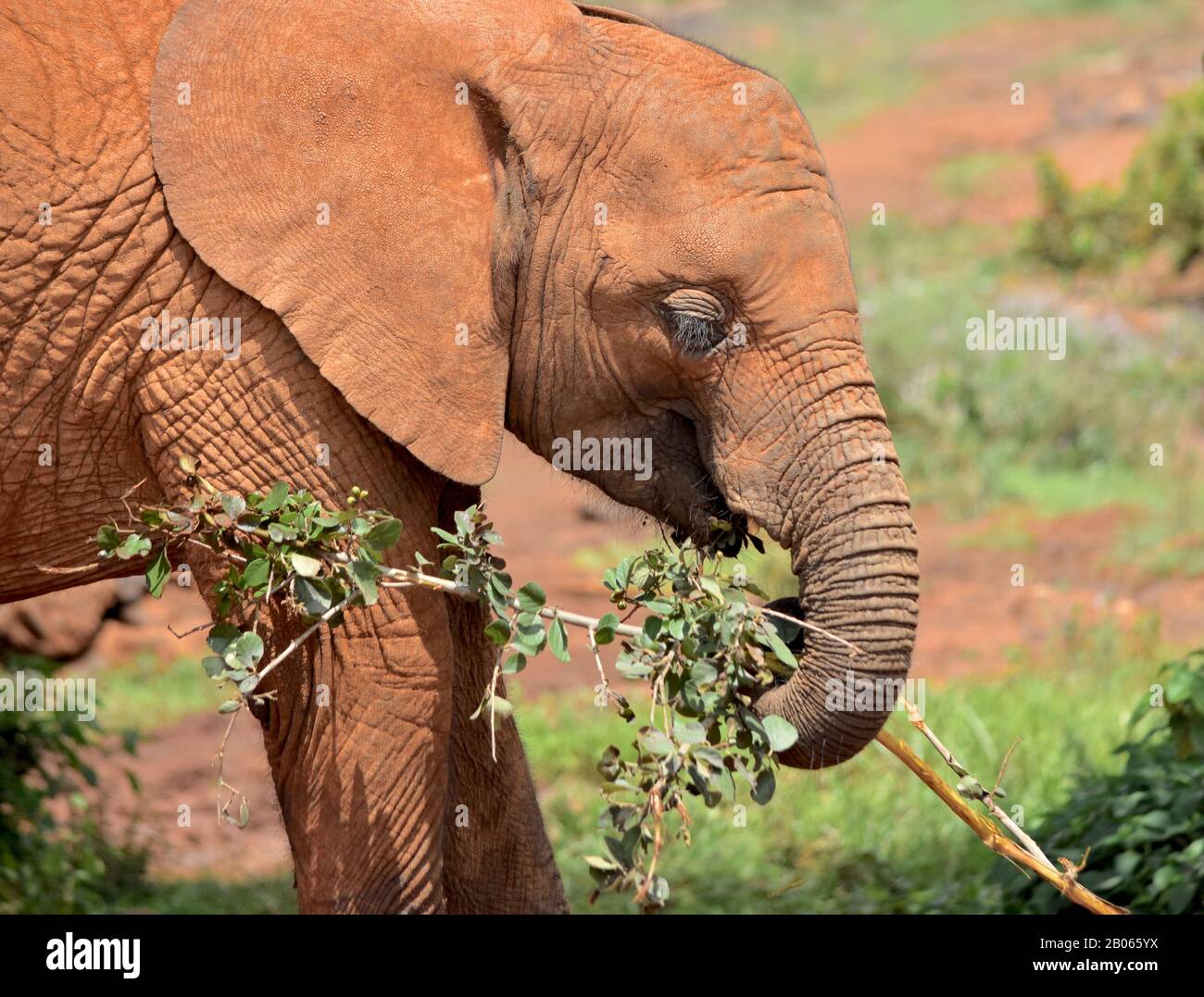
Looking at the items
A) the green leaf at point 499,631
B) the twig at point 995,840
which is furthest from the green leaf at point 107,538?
the twig at point 995,840

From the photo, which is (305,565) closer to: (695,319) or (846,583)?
(695,319)

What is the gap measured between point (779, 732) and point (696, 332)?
0.95m

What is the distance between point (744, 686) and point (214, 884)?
11.8 ft

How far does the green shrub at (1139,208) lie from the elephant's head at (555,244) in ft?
38.1

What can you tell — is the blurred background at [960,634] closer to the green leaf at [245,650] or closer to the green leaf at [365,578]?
the green leaf at [365,578]

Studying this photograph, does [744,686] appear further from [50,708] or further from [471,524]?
[50,708]

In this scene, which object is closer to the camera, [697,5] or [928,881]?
[928,881]

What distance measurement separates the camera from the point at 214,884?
6812 mm

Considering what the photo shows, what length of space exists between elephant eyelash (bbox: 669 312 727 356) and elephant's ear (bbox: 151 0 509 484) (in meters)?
0.44

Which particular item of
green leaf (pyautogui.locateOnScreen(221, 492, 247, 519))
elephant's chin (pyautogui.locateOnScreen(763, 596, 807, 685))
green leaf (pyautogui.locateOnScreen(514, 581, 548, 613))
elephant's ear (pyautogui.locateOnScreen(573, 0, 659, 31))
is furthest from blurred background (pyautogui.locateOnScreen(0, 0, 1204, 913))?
green leaf (pyautogui.locateOnScreen(221, 492, 247, 519))

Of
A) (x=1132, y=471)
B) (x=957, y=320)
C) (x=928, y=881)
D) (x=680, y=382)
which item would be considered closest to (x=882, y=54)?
(x=957, y=320)

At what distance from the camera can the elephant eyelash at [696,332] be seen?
402 centimetres

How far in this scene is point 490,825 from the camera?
16.1 feet

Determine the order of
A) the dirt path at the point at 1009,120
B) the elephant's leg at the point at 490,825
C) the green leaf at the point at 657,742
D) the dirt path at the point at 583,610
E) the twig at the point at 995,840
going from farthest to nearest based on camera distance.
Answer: the dirt path at the point at 1009,120 < the dirt path at the point at 583,610 < the elephant's leg at the point at 490,825 < the twig at the point at 995,840 < the green leaf at the point at 657,742
